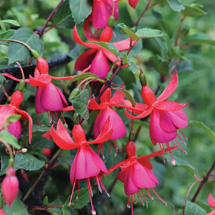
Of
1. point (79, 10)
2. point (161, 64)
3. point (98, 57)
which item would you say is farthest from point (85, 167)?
point (161, 64)

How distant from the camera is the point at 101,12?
2.41 ft

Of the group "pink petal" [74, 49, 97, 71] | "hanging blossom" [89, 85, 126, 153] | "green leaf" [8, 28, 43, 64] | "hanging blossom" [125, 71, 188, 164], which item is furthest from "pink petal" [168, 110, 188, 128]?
"green leaf" [8, 28, 43, 64]

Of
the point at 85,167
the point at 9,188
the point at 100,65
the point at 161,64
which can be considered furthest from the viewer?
the point at 161,64

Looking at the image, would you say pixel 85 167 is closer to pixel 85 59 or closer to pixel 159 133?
pixel 159 133

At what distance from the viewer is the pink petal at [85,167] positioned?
582 millimetres

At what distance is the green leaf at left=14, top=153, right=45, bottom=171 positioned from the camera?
660mm

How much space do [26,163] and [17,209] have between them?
108 mm

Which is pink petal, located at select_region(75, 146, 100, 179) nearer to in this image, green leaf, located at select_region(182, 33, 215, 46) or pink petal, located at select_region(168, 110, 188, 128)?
pink petal, located at select_region(168, 110, 188, 128)

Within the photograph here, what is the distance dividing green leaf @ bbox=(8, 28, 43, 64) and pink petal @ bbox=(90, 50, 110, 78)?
15cm

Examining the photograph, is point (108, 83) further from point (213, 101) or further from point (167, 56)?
point (213, 101)

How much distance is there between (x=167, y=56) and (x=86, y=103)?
0.50 metres

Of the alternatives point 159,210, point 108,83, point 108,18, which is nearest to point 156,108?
point 108,83

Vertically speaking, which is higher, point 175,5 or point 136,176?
point 175,5

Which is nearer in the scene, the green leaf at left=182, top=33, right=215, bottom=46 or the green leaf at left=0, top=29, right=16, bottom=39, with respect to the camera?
the green leaf at left=0, top=29, right=16, bottom=39
